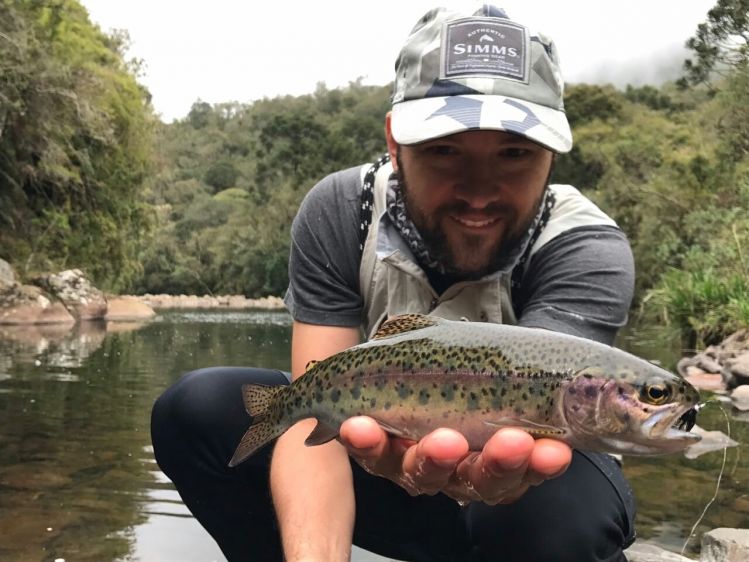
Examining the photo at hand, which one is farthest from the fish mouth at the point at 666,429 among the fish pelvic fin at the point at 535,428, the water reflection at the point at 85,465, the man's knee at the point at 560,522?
the water reflection at the point at 85,465

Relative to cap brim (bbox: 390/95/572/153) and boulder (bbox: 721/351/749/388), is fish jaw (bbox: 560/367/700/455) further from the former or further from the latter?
boulder (bbox: 721/351/749/388)

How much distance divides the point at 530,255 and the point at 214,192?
82.9 meters

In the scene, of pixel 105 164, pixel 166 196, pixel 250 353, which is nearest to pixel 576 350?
pixel 250 353

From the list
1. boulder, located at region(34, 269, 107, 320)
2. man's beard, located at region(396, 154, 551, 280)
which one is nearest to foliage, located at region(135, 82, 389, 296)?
boulder, located at region(34, 269, 107, 320)

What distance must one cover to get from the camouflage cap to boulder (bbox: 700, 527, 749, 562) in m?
1.92

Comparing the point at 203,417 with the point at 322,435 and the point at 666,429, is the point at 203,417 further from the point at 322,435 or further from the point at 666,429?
the point at 666,429

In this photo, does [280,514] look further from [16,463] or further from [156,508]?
[16,463]

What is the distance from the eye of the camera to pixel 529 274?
275 centimetres

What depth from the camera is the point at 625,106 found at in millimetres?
60344

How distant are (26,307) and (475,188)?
65.5 feet

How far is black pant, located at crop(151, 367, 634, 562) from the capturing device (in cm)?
232

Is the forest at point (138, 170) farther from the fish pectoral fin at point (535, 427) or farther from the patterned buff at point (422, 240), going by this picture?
the fish pectoral fin at point (535, 427)

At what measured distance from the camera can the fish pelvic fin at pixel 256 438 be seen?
2191 mm

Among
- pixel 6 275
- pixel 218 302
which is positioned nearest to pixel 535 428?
pixel 6 275
